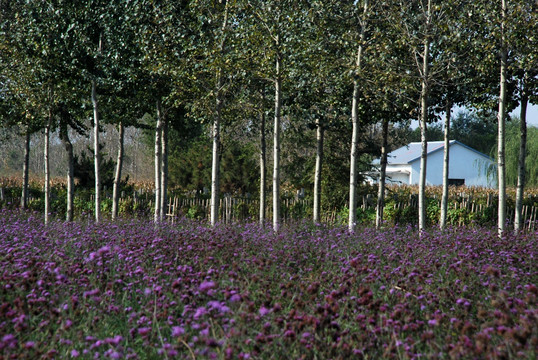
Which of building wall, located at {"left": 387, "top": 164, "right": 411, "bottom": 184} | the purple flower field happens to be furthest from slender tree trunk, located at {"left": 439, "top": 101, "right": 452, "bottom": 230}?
building wall, located at {"left": 387, "top": 164, "right": 411, "bottom": 184}

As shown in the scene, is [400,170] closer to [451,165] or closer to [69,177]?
[451,165]

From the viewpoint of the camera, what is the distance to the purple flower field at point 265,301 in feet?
12.2

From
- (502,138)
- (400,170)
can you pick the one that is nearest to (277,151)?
(502,138)

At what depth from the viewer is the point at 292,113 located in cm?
1505

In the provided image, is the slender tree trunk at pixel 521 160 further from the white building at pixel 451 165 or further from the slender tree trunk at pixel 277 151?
the white building at pixel 451 165

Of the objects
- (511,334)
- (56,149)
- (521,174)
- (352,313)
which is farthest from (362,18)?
(56,149)

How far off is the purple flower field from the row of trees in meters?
3.97

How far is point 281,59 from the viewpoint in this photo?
12.8 m

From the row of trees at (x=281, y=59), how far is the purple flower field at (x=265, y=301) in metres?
3.97

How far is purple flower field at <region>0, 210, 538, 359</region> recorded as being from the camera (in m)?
3.73

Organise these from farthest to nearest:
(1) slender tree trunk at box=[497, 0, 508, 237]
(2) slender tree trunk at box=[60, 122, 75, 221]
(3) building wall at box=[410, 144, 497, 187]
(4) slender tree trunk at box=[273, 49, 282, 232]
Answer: (3) building wall at box=[410, 144, 497, 187]
(2) slender tree trunk at box=[60, 122, 75, 221]
(4) slender tree trunk at box=[273, 49, 282, 232]
(1) slender tree trunk at box=[497, 0, 508, 237]

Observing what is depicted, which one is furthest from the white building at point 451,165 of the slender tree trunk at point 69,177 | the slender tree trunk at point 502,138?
the slender tree trunk at point 502,138

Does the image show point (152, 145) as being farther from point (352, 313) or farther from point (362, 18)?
point (352, 313)

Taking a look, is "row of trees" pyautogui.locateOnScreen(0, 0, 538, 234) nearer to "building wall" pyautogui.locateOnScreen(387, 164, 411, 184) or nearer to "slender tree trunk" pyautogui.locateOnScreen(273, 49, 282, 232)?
"slender tree trunk" pyautogui.locateOnScreen(273, 49, 282, 232)
